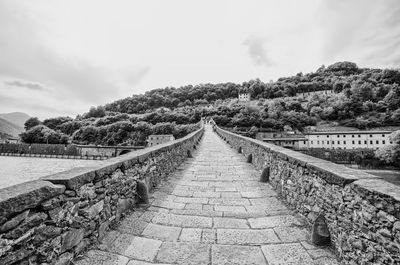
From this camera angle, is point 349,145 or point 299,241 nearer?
point 299,241

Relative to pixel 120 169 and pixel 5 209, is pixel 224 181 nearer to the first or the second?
pixel 120 169

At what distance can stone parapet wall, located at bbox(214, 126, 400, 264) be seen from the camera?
1679mm

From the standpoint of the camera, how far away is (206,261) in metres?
2.39

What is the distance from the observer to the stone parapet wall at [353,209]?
5.51 feet

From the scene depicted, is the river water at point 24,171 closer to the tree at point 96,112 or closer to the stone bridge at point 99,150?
the stone bridge at point 99,150

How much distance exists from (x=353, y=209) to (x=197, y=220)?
226cm

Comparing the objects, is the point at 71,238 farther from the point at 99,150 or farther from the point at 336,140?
the point at 336,140

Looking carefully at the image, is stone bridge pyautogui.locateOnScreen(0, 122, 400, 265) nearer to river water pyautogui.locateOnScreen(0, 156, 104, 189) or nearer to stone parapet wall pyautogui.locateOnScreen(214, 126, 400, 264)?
stone parapet wall pyautogui.locateOnScreen(214, 126, 400, 264)

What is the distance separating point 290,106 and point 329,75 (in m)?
51.9

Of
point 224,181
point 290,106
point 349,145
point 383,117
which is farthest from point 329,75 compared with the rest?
point 224,181

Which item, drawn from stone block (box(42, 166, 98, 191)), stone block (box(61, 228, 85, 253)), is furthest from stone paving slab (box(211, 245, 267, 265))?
stone block (box(42, 166, 98, 191))

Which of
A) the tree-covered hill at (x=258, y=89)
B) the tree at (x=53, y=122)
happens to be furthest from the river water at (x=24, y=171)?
the tree-covered hill at (x=258, y=89)

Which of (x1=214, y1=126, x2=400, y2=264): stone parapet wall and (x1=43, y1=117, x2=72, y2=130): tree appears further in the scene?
(x1=43, y1=117, x2=72, y2=130): tree

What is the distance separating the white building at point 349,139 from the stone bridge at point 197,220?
6340cm
